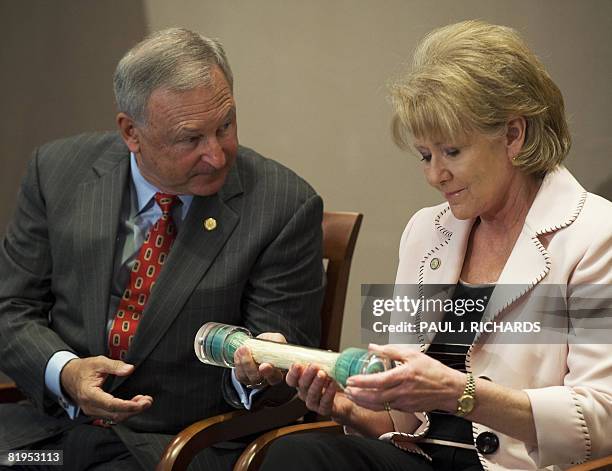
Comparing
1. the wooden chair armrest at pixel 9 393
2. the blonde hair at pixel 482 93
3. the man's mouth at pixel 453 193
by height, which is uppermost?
the blonde hair at pixel 482 93

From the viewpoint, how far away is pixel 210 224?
8.90ft

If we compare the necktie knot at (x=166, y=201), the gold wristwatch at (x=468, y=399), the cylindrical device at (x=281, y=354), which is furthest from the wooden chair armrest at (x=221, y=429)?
the gold wristwatch at (x=468, y=399)

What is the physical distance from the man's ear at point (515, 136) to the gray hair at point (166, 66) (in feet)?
2.83

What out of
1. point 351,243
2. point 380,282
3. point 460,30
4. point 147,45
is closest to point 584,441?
point 460,30

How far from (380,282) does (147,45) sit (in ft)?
4.90

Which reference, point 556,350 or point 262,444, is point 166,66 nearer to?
point 262,444

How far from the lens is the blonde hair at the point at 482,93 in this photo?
212 centimetres

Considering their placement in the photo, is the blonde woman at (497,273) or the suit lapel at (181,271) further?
the suit lapel at (181,271)

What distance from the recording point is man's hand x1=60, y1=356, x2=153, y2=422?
2449mm

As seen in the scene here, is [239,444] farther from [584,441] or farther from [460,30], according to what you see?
[460,30]

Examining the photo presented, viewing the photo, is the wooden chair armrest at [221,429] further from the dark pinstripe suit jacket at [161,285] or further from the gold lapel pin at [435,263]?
the gold lapel pin at [435,263]

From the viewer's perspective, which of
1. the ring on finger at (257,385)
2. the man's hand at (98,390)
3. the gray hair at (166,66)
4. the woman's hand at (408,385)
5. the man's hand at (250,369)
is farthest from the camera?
the gray hair at (166,66)

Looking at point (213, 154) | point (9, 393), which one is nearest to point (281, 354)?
point (213, 154)

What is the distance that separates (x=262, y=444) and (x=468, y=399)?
697mm
